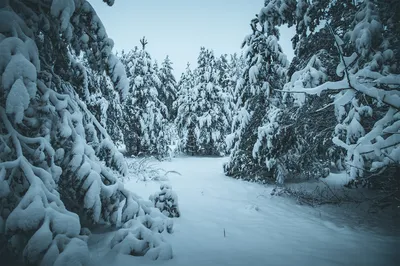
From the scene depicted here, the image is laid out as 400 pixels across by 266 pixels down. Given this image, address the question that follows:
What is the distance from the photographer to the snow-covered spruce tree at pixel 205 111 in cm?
1948

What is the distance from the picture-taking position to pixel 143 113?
1684 cm

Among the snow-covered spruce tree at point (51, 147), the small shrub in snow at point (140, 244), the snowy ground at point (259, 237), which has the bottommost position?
the snowy ground at point (259, 237)

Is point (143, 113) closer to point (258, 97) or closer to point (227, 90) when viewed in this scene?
point (227, 90)

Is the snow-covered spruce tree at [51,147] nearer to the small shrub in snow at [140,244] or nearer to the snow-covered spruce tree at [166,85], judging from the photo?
the small shrub in snow at [140,244]

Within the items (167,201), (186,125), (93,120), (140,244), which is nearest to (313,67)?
(167,201)

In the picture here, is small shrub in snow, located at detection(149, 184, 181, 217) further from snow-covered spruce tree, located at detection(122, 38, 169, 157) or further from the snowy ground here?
snow-covered spruce tree, located at detection(122, 38, 169, 157)

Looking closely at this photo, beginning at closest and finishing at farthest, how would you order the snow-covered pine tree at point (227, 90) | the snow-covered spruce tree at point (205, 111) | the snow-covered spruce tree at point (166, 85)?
the snow-covered spruce tree at point (205, 111), the snow-covered pine tree at point (227, 90), the snow-covered spruce tree at point (166, 85)

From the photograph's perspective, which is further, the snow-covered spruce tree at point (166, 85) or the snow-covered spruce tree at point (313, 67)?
the snow-covered spruce tree at point (166, 85)

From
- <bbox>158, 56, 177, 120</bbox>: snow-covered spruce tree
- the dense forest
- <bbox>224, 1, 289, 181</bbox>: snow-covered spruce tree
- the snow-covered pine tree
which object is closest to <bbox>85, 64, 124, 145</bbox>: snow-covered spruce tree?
the dense forest

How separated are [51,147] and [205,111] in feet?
57.9

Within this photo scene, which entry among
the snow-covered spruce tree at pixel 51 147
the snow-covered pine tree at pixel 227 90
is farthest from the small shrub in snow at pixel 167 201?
the snow-covered pine tree at pixel 227 90

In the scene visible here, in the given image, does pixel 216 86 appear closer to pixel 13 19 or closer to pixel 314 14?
pixel 314 14

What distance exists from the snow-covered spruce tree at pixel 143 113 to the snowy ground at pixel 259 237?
10.1 metres

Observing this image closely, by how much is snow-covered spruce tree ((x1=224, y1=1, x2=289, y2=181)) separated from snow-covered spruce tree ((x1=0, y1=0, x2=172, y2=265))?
5.68 metres
